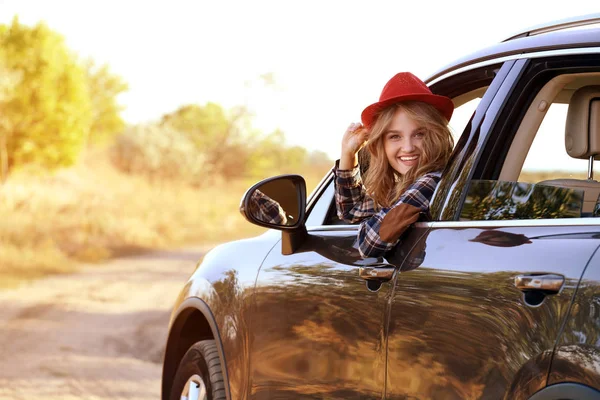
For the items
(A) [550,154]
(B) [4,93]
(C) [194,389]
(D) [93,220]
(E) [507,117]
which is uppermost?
(B) [4,93]

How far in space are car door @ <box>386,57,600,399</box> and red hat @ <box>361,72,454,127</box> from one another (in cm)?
24

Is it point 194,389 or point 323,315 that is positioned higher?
point 323,315

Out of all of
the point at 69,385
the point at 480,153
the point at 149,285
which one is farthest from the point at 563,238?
the point at 149,285

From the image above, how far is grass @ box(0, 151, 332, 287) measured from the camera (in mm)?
21469

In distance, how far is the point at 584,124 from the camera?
→ 9.23 feet

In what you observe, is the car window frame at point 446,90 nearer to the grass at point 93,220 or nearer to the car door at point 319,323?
the car door at point 319,323

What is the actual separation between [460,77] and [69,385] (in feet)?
17.2

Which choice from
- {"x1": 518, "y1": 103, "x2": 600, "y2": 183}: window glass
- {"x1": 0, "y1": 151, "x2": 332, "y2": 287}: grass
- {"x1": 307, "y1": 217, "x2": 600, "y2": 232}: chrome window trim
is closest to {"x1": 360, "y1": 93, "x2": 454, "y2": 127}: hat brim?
{"x1": 518, "y1": 103, "x2": 600, "y2": 183}: window glass

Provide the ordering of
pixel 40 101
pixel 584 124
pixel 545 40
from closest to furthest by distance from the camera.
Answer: pixel 545 40 → pixel 584 124 → pixel 40 101

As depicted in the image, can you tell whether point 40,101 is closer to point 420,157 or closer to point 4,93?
point 4,93

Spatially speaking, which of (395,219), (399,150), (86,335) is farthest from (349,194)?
(86,335)

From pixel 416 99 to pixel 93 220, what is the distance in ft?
85.1

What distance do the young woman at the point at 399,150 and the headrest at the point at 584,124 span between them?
386mm

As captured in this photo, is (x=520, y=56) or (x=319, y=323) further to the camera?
(x=319, y=323)
